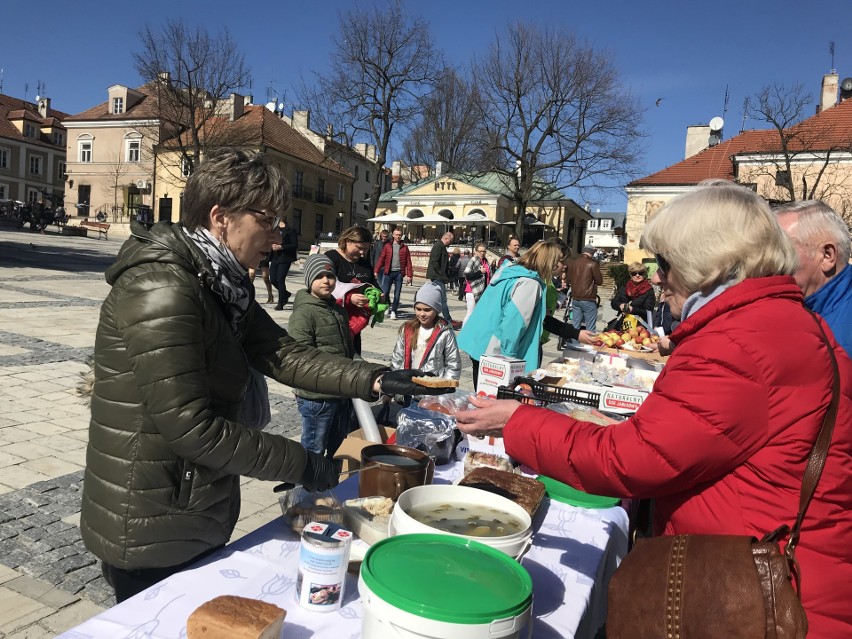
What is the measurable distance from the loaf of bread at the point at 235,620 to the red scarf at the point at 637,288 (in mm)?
9590

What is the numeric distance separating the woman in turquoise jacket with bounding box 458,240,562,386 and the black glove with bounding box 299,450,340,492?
9.99 feet

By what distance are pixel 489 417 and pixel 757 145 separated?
131 feet

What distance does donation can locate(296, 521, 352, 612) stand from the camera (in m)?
1.42

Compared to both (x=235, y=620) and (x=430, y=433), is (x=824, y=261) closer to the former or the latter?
(x=430, y=433)

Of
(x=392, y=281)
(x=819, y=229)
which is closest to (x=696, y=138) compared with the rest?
(x=392, y=281)

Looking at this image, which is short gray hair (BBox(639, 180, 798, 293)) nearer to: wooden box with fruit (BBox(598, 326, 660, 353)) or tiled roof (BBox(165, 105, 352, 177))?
wooden box with fruit (BBox(598, 326, 660, 353))

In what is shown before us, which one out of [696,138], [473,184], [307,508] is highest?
[696,138]

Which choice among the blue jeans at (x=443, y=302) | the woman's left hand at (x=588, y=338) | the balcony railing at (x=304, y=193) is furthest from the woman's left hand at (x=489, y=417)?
the balcony railing at (x=304, y=193)

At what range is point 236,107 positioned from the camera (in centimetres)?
4469

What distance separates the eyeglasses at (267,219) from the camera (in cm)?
183

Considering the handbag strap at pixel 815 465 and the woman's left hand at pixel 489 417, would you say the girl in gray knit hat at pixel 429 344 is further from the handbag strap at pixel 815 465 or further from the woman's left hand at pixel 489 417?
the handbag strap at pixel 815 465

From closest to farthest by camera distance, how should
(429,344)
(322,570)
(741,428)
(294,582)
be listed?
(741,428), (322,570), (294,582), (429,344)

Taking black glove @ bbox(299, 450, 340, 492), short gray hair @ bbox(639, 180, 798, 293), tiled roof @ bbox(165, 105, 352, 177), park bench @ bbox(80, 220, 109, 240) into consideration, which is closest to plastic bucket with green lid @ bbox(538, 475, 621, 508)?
black glove @ bbox(299, 450, 340, 492)

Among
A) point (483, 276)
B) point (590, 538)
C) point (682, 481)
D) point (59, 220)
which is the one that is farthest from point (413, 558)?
point (59, 220)
